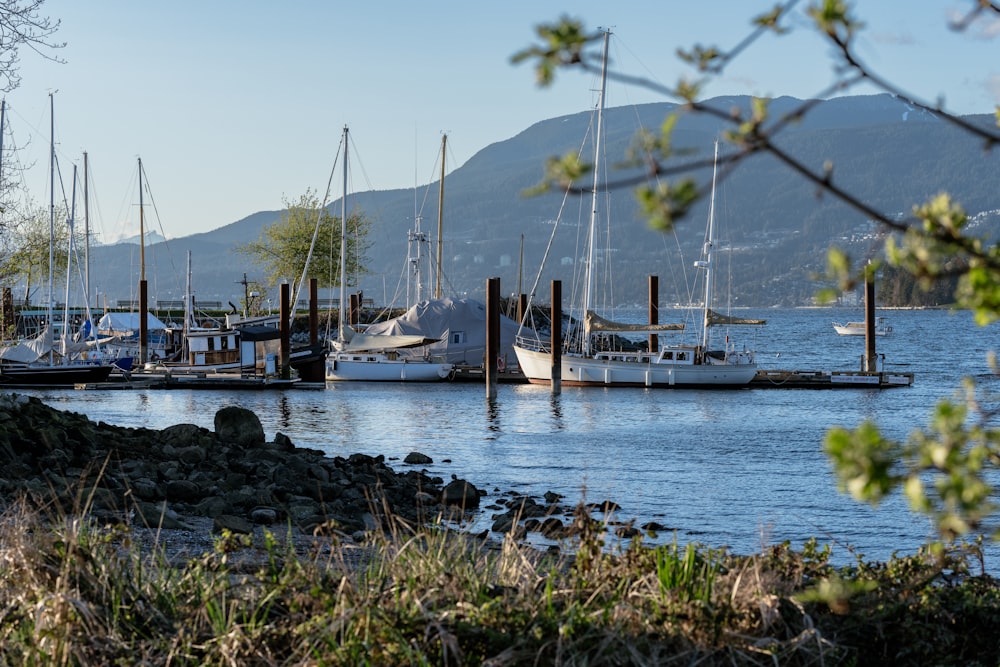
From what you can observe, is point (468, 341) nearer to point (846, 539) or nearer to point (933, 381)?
point (933, 381)

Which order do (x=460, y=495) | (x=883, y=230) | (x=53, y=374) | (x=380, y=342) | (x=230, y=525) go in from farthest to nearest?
(x=380, y=342), (x=53, y=374), (x=460, y=495), (x=230, y=525), (x=883, y=230)

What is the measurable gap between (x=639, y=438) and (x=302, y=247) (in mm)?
61364

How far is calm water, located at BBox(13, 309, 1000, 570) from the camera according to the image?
735 inches

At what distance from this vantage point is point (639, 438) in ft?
106

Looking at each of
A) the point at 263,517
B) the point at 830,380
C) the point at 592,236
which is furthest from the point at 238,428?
the point at 830,380

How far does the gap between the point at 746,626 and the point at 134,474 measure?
11695 mm

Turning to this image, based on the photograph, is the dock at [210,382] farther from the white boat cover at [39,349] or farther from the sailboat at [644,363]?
the sailboat at [644,363]

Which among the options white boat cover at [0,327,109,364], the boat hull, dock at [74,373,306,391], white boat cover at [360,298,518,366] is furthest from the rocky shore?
white boat cover at [360,298,518,366]

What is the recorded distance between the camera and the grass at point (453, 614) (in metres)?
5.98

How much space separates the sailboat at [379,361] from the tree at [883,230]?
5359cm

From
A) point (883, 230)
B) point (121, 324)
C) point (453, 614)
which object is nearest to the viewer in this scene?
point (883, 230)

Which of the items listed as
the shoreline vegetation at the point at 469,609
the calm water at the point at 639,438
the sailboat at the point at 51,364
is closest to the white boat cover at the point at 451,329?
the calm water at the point at 639,438

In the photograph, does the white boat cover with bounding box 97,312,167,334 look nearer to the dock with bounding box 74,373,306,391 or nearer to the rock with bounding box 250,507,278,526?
the dock with bounding box 74,373,306,391

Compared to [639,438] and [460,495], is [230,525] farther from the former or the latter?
[639,438]
